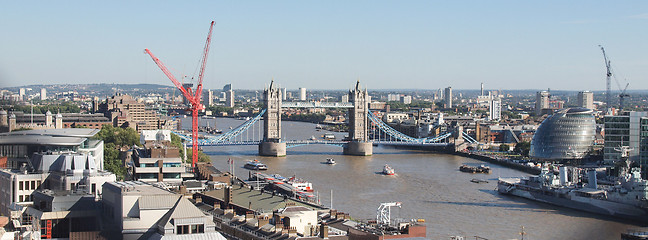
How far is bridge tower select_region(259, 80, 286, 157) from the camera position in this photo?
57.5 metres

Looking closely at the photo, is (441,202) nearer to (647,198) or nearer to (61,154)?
(647,198)

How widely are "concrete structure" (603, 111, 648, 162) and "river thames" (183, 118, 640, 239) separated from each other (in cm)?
543

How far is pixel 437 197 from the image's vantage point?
35.5 metres

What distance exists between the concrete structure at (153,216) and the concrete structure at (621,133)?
1204 inches

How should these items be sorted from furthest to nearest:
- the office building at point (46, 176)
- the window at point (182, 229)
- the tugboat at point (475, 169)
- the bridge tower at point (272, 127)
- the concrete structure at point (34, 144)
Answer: the bridge tower at point (272, 127)
the tugboat at point (475, 169)
the concrete structure at point (34, 144)
the office building at point (46, 176)
the window at point (182, 229)

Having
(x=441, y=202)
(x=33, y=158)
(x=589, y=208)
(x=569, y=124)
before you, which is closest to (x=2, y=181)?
(x=33, y=158)

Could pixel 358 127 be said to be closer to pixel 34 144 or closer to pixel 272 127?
pixel 272 127

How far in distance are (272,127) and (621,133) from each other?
24418 millimetres

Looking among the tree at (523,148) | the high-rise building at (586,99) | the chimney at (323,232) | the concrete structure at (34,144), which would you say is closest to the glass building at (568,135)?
the tree at (523,148)

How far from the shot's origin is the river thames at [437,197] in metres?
27.9

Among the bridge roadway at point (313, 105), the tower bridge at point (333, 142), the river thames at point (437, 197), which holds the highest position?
the bridge roadway at point (313, 105)

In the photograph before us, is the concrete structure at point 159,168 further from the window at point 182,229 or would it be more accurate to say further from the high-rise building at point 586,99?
the high-rise building at point 586,99

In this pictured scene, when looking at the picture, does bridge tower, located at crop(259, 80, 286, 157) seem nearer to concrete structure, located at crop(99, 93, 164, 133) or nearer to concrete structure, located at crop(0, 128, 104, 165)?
concrete structure, located at crop(99, 93, 164, 133)

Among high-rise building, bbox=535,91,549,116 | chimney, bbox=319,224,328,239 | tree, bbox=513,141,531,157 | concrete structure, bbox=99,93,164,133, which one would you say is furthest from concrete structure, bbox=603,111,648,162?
high-rise building, bbox=535,91,549,116
